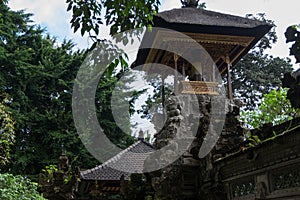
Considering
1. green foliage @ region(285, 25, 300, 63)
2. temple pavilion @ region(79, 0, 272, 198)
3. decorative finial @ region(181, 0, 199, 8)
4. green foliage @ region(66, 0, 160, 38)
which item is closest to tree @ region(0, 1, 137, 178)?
temple pavilion @ region(79, 0, 272, 198)

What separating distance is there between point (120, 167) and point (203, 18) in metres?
4.00

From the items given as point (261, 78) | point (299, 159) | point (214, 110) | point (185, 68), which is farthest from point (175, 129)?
point (261, 78)

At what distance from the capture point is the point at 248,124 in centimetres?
612

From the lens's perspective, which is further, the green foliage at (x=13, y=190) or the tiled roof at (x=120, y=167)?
the tiled roof at (x=120, y=167)

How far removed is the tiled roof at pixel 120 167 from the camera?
28.0 feet

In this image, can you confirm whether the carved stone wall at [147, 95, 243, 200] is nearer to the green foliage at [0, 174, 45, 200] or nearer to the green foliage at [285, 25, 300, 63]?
the green foliage at [0, 174, 45, 200]

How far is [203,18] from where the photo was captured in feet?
27.3

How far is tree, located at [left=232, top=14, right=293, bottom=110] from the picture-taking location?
58.9ft

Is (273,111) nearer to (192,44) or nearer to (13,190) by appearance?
(192,44)

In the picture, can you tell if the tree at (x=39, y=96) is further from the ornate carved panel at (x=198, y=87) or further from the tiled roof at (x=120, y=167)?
the ornate carved panel at (x=198, y=87)

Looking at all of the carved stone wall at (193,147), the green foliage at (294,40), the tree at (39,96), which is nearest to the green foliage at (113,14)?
the green foliage at (294,40)

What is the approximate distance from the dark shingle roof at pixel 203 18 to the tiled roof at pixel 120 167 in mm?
3405

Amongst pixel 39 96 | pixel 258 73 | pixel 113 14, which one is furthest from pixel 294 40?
pixel 258 73

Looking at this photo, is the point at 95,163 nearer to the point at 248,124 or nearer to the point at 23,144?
the point at 23,144
